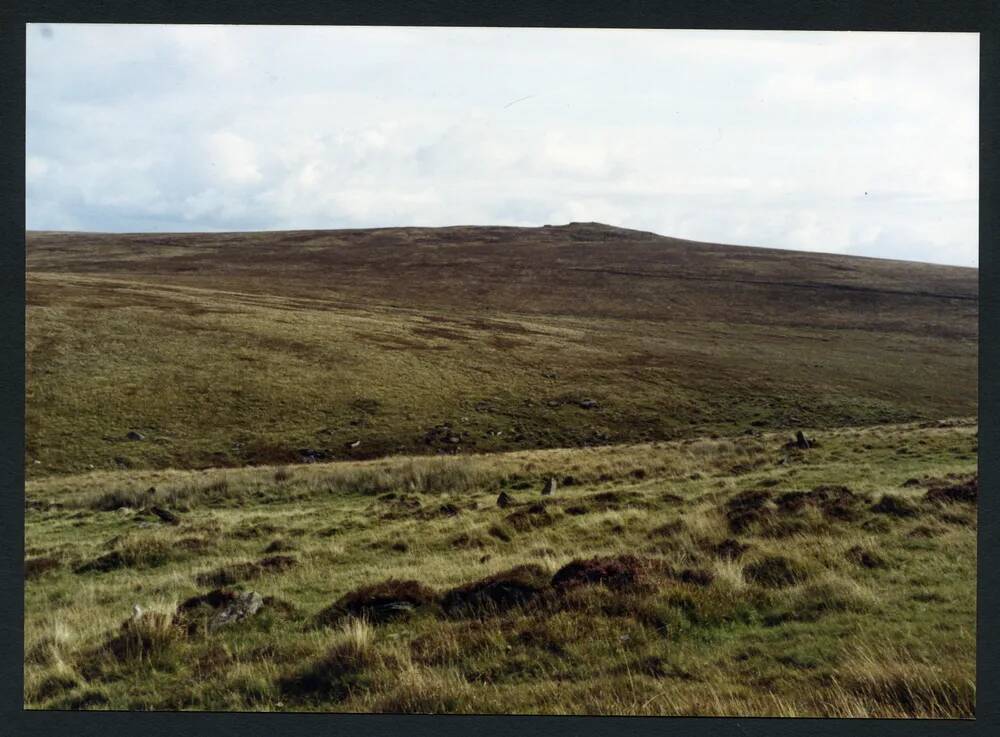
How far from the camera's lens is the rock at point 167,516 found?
56.3 feet

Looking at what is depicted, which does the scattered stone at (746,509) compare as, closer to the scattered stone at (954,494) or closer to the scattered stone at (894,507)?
the scattered stone at (894,507)

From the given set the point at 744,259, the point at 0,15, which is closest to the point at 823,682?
the point at 0,15

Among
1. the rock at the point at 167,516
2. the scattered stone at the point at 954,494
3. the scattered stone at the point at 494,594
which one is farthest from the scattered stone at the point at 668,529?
the rock at the point at 167,516

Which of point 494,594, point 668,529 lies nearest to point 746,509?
point 668,529

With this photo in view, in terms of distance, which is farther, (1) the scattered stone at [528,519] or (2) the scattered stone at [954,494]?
(1) the scattered stone at [528,519]

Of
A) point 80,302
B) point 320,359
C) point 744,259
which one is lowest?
point 320,359

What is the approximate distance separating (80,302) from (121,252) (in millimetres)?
81280

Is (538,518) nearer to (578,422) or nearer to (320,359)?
(578,422)

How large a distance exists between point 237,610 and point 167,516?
10484 mm

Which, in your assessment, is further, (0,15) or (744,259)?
(744,259)

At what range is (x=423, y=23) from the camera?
7.03 m

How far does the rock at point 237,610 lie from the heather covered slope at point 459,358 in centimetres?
2386

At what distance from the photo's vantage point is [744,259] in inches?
4766

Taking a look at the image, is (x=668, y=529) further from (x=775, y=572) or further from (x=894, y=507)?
(x=894, y=507)
